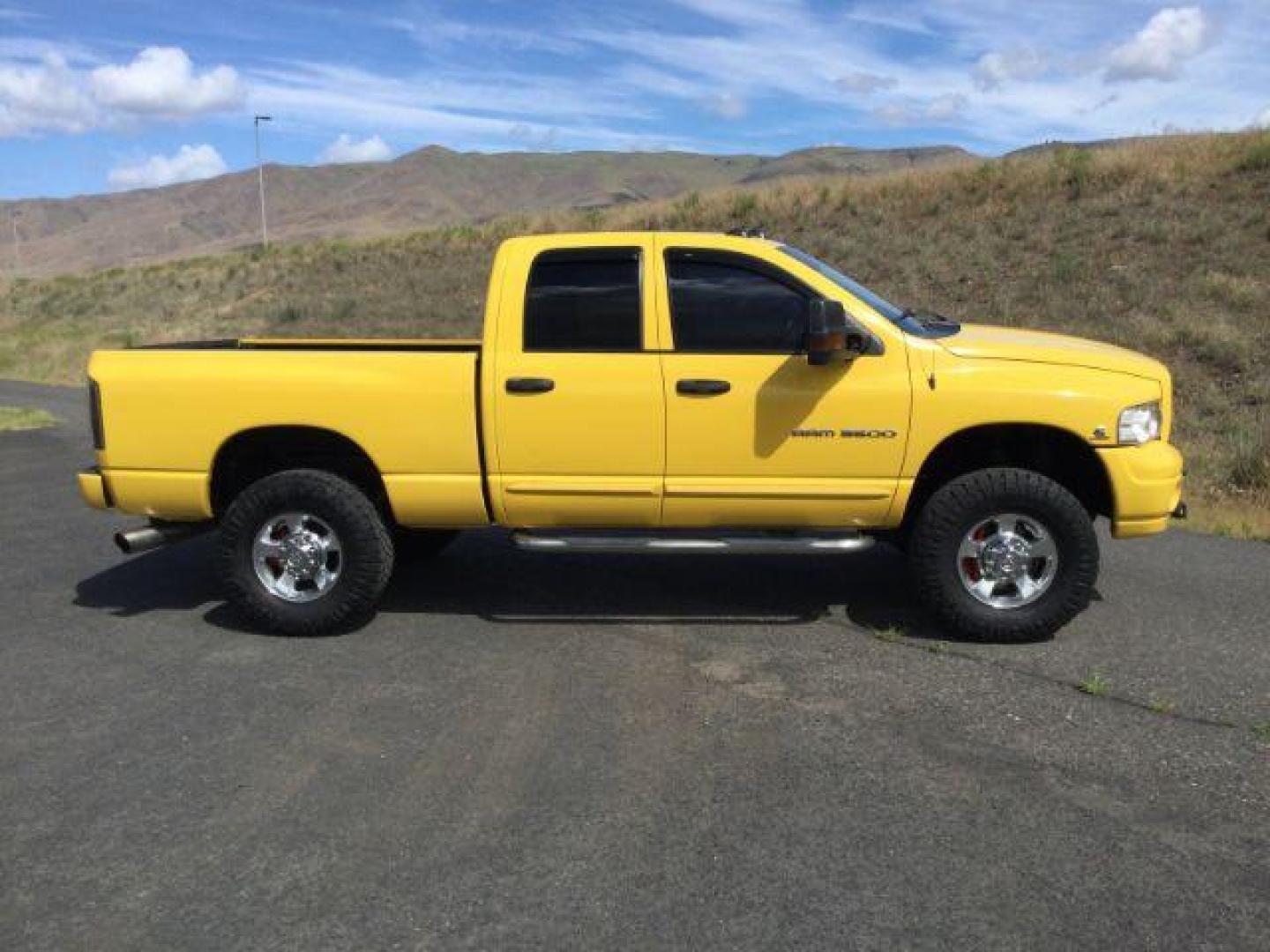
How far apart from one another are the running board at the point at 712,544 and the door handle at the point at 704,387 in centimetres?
74

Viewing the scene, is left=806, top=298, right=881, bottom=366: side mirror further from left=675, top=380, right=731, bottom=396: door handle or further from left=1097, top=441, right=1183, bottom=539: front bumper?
left=1097, top=441, right=1183, bottom=539: front bumper

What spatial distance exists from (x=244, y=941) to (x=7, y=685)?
9.09 ft

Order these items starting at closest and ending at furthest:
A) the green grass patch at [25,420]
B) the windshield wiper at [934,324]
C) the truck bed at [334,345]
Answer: the windshield wiper at [934,324], the truck bed at [334,345], the green grass patch at [25,420]

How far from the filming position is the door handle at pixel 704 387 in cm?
546

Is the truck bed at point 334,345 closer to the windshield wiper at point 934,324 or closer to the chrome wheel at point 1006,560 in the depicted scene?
the windshield wiper at point 934,324

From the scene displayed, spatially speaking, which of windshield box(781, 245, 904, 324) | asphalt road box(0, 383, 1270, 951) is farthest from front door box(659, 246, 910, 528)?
asphalt road box(0, 383, 1270, 951)

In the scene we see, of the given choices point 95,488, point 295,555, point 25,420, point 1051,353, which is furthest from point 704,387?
point 25,420

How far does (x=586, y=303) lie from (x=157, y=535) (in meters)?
2.70

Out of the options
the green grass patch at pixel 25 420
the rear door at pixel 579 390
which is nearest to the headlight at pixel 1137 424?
the rear door at pixel 579 390

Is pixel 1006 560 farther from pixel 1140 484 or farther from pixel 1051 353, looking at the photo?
pixel 1051 353

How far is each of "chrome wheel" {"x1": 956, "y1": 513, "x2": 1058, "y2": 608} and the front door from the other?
51cm

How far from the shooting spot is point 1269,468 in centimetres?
992

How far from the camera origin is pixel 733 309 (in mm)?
5598

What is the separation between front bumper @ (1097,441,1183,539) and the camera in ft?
17.7
